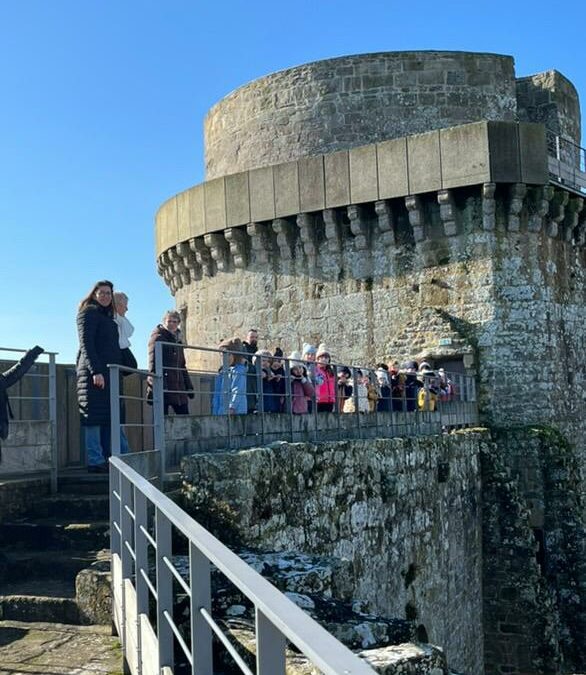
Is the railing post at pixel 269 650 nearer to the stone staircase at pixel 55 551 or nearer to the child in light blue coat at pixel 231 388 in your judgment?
the stone staircase at pixel 55 551

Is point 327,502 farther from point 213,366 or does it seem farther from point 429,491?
point 213,366

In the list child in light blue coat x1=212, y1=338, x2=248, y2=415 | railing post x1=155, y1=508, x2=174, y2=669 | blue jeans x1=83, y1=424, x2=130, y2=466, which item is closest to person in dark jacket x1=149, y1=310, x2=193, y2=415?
child in light blue coat x1=212, y1=338, x2=248, y2=415

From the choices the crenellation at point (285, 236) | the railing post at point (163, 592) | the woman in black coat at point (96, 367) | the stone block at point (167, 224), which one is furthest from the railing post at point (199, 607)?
the stone block at point (167, 224)

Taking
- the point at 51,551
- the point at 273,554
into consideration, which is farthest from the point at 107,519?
the point at 273,554

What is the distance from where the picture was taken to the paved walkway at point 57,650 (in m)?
3.90

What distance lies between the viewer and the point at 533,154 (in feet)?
47.1

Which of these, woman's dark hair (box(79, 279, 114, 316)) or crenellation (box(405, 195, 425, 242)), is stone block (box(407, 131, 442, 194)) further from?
woman's dark hair (box(79, 279, 114, 316))

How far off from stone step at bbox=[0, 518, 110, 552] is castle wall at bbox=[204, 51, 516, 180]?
39.9ft

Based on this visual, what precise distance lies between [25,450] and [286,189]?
32.3 feet

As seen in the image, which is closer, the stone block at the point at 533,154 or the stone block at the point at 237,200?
the stone block at the point at 533,154

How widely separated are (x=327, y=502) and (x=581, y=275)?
10365mm

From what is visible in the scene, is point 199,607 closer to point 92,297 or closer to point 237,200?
point 92,297

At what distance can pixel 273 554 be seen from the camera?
5516 millimetres

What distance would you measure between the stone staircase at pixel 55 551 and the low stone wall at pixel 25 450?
39cm
